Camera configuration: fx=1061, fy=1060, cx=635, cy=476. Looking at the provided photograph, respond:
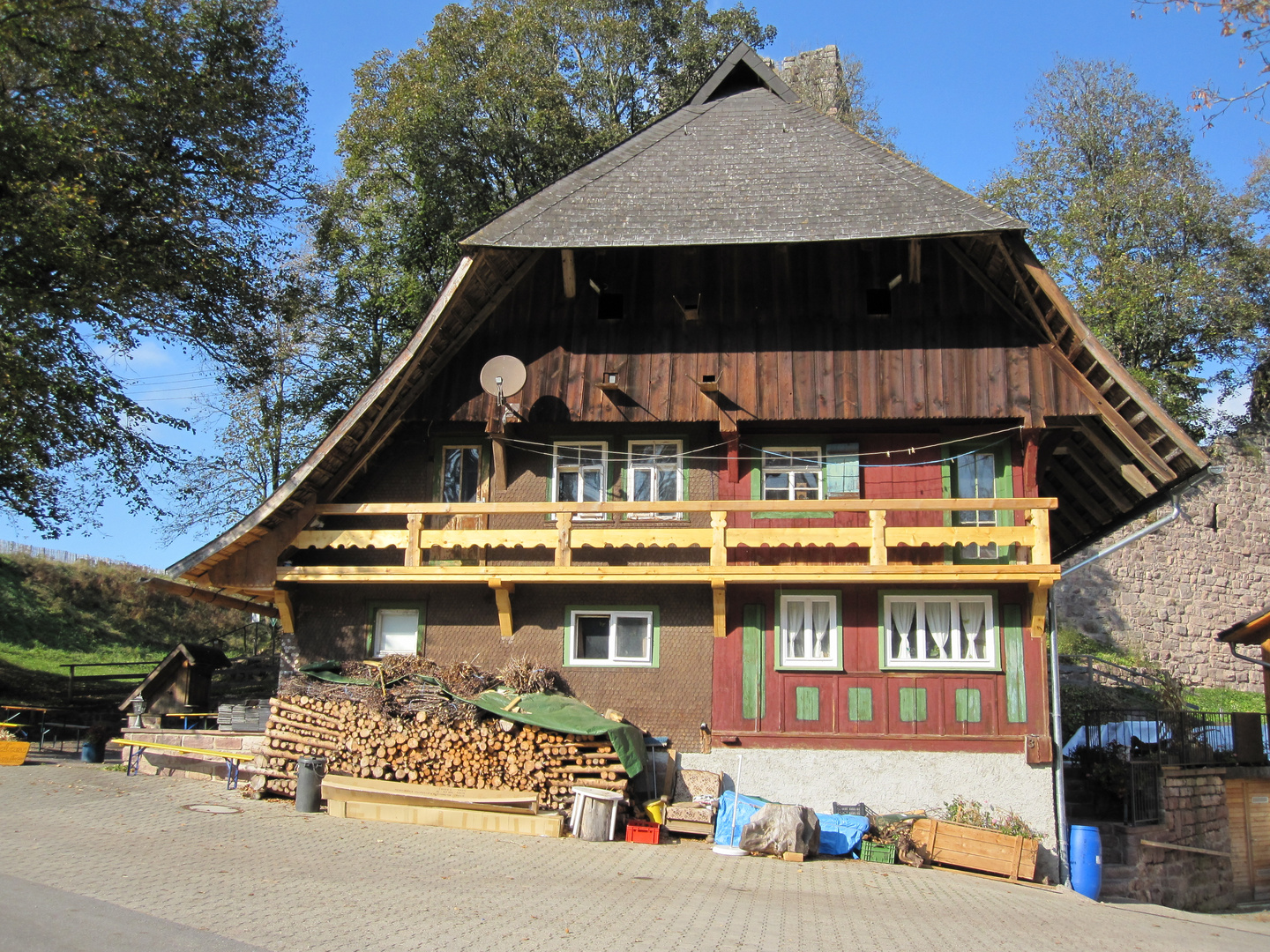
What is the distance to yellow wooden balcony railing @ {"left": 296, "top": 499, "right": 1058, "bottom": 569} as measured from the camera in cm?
1534

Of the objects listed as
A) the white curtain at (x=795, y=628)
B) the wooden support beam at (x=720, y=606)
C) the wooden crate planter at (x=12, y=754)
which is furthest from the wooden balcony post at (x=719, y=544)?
the wooden crate planter at (x=12, y=754)

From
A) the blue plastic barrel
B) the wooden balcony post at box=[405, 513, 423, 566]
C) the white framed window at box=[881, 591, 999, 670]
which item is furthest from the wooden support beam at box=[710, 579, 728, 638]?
the blue plastic barrel

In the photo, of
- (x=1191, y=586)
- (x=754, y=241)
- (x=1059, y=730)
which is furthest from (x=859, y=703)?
(x=1191, y=586)

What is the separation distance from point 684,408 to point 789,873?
7018 millimetres

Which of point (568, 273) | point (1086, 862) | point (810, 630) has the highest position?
point (568, 273)

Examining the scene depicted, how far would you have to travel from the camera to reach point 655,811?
15078mm

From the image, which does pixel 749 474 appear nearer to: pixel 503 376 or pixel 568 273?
pixel 503 376

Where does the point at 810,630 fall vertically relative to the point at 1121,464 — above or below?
below

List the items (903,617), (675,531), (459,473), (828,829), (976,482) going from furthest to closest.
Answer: (459,473) → (976,482) → (903,617) → (675,531) → (828,829)

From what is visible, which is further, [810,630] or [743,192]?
[743,192]

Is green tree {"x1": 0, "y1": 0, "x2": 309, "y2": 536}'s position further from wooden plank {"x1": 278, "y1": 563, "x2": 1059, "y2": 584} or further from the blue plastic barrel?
the blue plastic barrel

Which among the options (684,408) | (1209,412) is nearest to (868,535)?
(684,408)

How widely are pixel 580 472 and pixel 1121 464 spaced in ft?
28.1

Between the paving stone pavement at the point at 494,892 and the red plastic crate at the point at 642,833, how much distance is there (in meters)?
0.24
